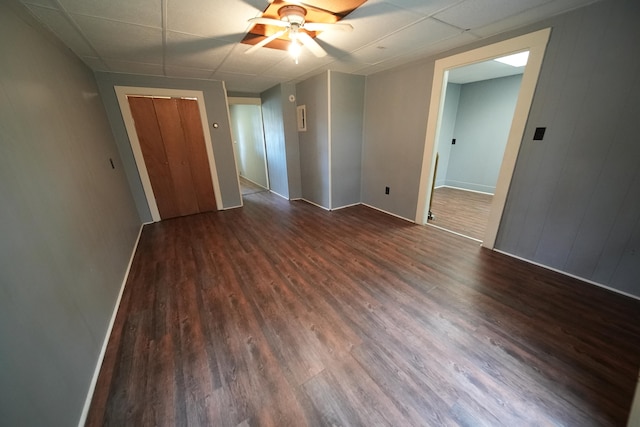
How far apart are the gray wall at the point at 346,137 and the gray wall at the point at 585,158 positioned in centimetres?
179

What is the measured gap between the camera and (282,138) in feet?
15.1

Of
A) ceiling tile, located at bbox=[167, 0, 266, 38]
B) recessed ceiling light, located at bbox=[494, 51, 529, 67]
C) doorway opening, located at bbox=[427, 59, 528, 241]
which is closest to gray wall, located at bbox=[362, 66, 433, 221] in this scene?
doorway opening, located at bbox=[427, 59, 528, 241]

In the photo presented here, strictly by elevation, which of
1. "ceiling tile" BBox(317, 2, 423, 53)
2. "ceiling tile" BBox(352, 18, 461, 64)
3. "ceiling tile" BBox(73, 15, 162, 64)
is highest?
"ceiling tile" BBox(352, 18, 461, 64)

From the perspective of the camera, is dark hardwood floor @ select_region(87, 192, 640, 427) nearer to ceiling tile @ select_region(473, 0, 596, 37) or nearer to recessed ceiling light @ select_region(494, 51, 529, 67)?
ceiling tile @ select_region(473, 0, 596, 37)

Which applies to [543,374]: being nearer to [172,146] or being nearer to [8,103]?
[8,103]

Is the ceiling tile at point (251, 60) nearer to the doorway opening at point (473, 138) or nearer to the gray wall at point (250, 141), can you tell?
the gray wall at point (250, 141)

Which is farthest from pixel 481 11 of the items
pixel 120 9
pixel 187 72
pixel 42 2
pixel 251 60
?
pixel 187 72

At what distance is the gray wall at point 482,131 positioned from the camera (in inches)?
178

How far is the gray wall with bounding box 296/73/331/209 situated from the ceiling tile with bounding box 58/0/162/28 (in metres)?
2.40

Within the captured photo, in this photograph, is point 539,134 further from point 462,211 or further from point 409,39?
point 462,211

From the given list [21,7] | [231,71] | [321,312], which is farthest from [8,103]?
[231,71]

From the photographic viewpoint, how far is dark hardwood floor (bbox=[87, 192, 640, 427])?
3.88 ft

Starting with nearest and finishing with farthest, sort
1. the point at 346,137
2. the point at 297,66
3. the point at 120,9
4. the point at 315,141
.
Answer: the point at 120,9
the point at 297,66
the point at 346,137
the point at 315,141

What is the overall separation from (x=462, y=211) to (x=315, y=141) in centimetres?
302
